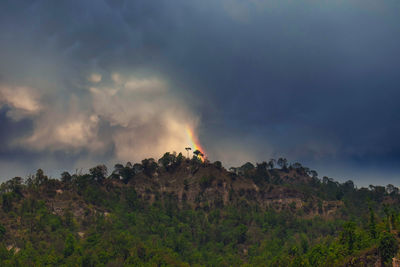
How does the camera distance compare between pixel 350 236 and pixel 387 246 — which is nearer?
pixel 387 246

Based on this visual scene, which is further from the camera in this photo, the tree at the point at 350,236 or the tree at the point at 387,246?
the tree at the point at 350,236

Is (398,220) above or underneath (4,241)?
above

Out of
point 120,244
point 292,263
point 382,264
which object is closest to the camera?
point 382,264

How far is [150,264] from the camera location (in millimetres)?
184250

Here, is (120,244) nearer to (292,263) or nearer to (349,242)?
(292,263)

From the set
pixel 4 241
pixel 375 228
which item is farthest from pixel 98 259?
pixel 375 228

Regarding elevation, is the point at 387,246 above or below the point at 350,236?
below

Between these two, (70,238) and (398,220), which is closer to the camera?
(398,220)

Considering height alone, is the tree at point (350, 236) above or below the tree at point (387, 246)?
above

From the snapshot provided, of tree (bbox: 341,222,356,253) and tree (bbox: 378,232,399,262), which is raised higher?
tree (bbox: 341,222,356,253)

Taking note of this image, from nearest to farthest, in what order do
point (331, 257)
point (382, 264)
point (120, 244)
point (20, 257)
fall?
point (382, 264) → point (331, 257) → point (20, 257) → point (120, 244)

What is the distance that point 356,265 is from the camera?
131500 mm

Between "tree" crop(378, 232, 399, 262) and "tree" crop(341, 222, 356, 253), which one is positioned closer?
"tree" crop(378, 232, 399, 262)

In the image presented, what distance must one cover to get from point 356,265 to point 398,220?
1189 inches
